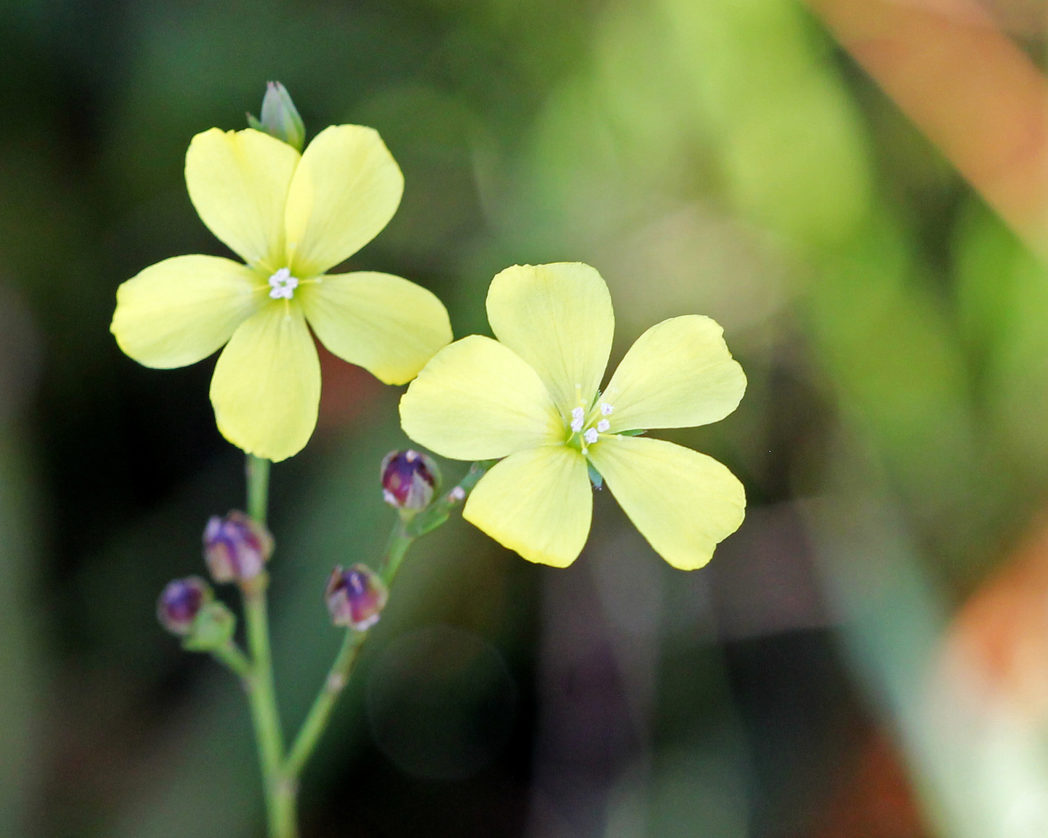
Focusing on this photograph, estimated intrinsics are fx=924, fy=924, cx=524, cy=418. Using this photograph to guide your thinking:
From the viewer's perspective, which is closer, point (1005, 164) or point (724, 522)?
point (724, 522)

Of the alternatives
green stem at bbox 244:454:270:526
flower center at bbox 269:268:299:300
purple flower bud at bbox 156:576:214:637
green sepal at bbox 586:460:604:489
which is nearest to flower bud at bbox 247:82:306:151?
flower center at bbox 269:268:299:300

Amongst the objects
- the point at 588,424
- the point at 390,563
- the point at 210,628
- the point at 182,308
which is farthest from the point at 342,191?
Result: the point at 210,628

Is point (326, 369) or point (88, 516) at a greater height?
point (326, 369)

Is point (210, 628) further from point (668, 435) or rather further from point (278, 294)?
point (668, 435)

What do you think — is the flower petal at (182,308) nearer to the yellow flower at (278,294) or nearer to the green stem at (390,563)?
the yellow flower at (278,294)

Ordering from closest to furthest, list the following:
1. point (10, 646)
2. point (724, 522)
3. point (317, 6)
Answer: point (724, 522), point (10, 646), point (317, 6)

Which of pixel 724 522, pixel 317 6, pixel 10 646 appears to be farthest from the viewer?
pixel 317 6

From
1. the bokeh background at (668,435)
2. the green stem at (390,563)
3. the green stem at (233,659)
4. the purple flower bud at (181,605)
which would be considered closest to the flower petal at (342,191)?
the green stem at (390,563)

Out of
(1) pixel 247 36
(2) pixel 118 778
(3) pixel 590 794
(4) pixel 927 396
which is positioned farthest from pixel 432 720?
(1) pixel 247 36

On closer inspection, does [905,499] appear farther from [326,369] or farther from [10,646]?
[10,646]
